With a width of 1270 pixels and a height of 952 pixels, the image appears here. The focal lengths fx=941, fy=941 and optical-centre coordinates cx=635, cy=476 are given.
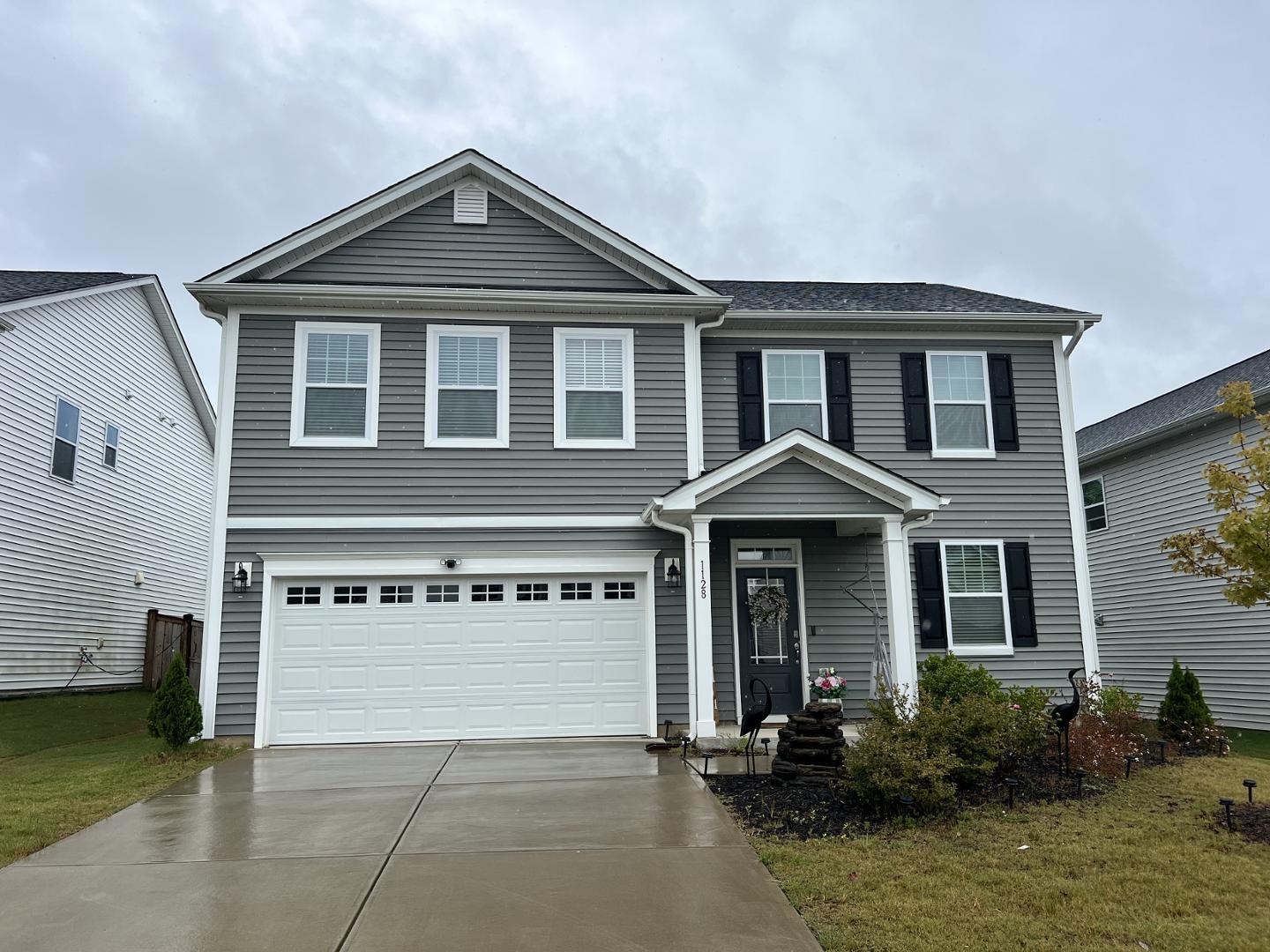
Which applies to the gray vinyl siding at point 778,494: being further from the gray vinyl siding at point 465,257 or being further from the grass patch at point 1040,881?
the grass patch at point 1040,881

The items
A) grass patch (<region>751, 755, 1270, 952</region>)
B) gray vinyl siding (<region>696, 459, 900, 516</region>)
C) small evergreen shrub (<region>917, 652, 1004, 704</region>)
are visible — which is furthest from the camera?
gray vinyl siding (<region>696, 459, 900, 516</region>)

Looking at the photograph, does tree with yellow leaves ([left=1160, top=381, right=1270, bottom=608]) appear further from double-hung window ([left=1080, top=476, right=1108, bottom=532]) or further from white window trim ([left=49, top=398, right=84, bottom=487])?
white window trim ([left=49, top=398, right=84, bottom=487])

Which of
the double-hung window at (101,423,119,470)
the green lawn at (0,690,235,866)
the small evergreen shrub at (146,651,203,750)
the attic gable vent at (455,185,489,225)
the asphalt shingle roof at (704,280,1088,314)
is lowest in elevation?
the green lawn at (0,690,235,866)

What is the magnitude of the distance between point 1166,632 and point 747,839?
1232 centimetres

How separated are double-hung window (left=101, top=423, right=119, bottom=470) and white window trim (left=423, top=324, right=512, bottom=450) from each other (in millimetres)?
7973

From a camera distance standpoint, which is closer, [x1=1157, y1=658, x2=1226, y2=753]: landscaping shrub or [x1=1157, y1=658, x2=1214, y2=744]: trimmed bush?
[x1=1157, y1=658, x2=1226, y2=753]: landscaping shrub

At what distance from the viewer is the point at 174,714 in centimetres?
1045

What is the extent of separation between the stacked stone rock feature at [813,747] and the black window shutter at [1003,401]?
6291mm

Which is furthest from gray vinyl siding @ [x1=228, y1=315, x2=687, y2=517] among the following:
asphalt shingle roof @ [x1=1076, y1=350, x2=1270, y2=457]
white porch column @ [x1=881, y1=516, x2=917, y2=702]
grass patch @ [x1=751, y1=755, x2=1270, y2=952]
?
asphalt shingle roof @ [x1=1076, y1=350, x2=1270, y2=457]

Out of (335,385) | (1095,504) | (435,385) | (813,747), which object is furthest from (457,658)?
(1095,504)

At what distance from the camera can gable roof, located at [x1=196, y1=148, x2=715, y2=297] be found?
12094 mm

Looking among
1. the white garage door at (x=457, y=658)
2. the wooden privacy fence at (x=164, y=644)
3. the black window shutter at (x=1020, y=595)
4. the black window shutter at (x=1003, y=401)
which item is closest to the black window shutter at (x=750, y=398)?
the white garage door at (x=457, y=658)

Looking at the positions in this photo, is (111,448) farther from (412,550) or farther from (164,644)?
(412,550)

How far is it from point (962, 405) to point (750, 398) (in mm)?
3093
